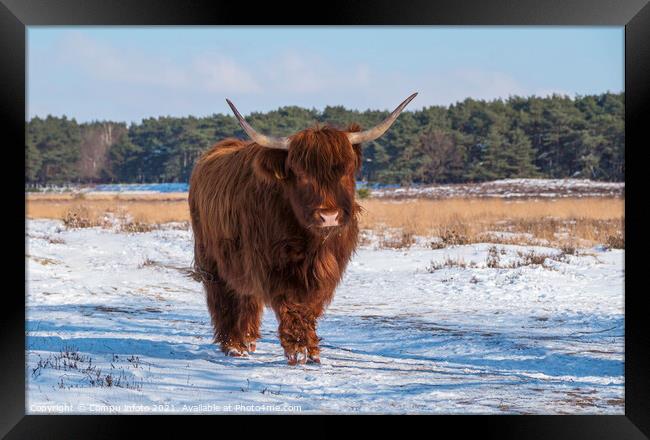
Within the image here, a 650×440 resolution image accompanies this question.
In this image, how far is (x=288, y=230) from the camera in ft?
→ 17.3

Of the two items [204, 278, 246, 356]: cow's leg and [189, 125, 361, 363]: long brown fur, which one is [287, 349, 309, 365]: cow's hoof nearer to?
[189, 125, 361, 363]: long brown fur

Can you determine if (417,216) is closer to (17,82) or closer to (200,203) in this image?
(200,203)

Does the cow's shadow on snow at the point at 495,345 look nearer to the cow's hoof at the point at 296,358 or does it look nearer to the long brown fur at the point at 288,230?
the cow's hoof at the point at 296,358

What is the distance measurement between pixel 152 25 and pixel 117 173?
111 feet

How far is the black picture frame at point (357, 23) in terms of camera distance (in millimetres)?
3967

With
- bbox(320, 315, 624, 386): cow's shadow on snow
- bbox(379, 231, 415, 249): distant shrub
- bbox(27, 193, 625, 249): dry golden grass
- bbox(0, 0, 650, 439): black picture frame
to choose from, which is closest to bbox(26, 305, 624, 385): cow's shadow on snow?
bbox(320, 315, 624, 386): cow's shadow on snow

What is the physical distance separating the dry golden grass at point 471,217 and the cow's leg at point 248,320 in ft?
28.7

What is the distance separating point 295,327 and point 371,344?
1556 mm

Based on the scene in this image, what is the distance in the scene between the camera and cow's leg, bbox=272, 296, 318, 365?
531 centimetres

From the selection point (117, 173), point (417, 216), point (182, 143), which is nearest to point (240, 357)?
point (417, 216)

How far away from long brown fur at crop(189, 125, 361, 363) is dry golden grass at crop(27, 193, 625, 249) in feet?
29.4

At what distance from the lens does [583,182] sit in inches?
1126

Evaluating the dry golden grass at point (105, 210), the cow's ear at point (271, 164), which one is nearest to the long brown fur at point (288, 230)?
the cow's ear at point (271, 164)

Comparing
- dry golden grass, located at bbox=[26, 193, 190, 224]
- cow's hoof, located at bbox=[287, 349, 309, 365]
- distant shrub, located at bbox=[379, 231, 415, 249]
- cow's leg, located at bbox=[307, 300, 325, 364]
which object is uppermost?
dry golden grass, located at bbox=[26, 193, 190, 224]
